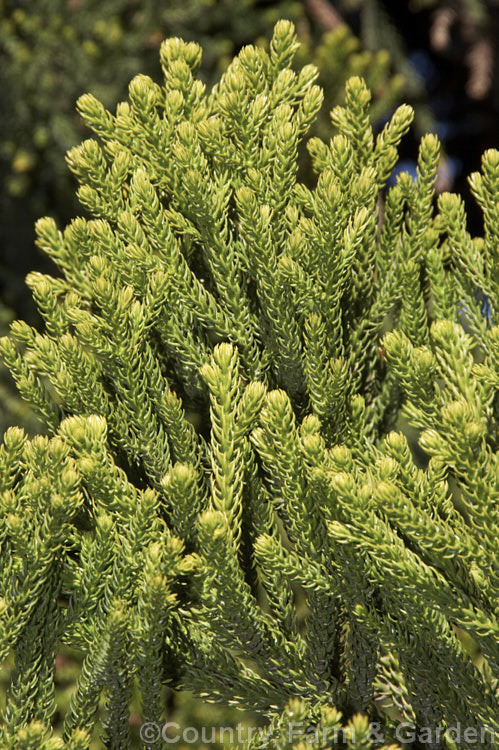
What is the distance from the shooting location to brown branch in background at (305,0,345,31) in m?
3.37

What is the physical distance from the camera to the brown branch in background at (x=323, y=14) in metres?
3.37

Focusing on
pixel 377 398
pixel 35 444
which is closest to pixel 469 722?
pixel 377 398

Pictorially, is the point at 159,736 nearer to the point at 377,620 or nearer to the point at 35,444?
the point at 377,620

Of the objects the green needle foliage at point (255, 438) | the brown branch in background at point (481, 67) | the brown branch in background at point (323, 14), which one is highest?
the brown branch in background at point (323, 14)

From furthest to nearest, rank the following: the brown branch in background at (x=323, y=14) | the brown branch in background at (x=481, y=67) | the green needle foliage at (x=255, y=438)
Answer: the brown branch in background at (x=323, y=14), the brown branch in background at (x=481, y=67), the green needle foliage at (x=255, y=438)

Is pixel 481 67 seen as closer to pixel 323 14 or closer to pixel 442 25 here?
pixel 442 25

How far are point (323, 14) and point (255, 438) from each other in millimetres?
2925

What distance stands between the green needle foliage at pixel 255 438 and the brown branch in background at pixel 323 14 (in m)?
2.20

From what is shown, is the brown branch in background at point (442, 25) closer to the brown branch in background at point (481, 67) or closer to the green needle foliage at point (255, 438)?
the brown branch in background at point (481, 67)

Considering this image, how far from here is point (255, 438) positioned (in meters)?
1.18

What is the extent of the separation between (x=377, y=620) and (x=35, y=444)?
652mm

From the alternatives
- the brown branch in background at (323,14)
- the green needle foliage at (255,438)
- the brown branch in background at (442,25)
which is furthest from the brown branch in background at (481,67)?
the green needle foliage at (255,438)

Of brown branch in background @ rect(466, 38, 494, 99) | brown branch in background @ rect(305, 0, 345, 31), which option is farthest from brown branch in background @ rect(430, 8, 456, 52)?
brown branch in background @ rect(305, 0, 345, 31)

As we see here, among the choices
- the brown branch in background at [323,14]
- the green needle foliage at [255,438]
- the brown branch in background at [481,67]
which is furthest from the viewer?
the brown branch in background at [323,14]
